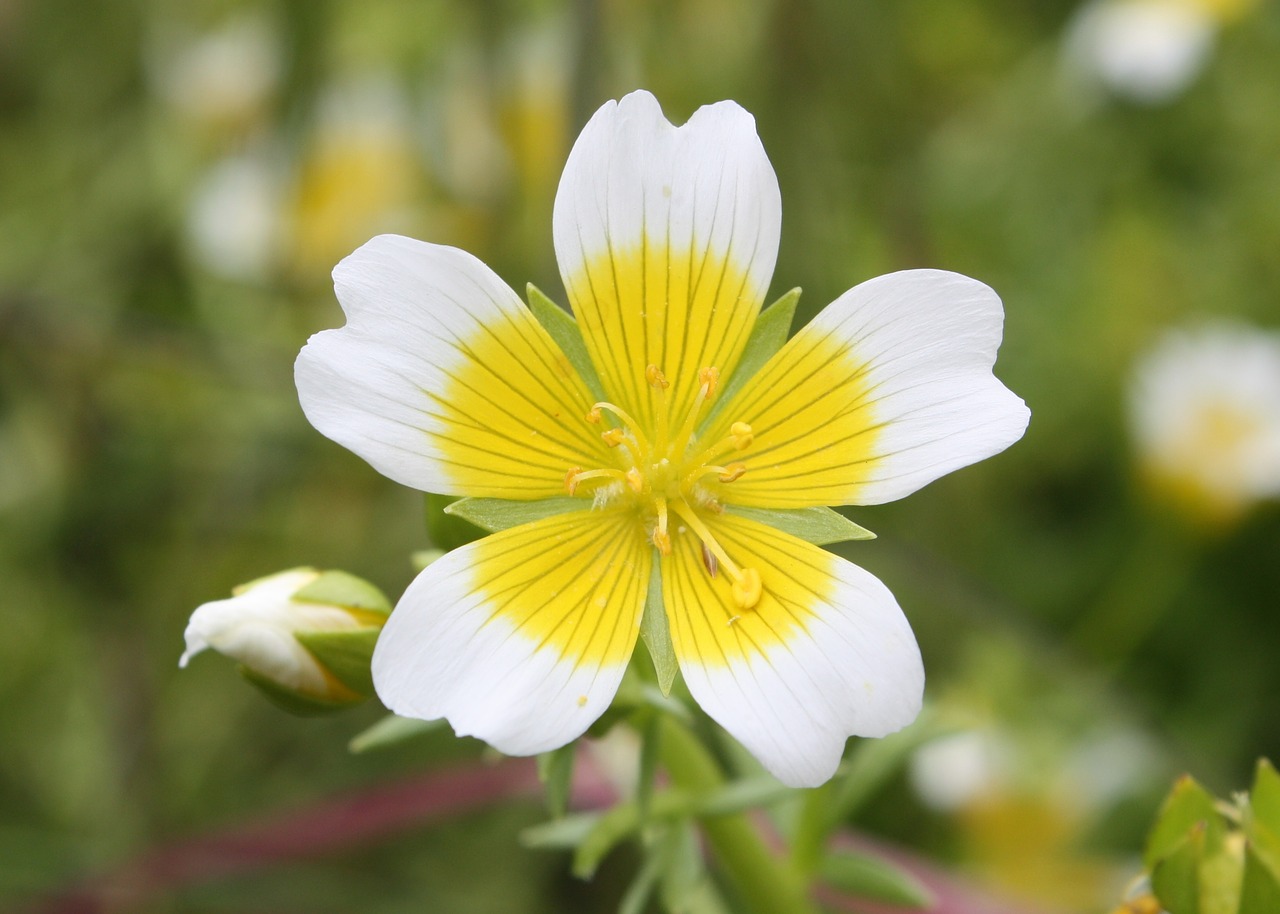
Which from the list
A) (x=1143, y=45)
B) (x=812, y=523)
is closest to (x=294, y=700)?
(x=812, y=523)

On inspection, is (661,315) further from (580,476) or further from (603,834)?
(603,834)

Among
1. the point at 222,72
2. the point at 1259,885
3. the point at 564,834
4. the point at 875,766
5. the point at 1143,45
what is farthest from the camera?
the point at 222,72

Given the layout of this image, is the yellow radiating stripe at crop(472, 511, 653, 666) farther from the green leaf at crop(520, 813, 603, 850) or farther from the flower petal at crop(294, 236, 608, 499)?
the green leaf at crop(520, 813, 603, 850)

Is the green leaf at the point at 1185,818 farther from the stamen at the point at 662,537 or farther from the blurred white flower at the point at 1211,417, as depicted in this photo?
the blurred white flower at the point at 1211,417

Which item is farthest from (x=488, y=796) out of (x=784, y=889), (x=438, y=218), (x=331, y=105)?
(x=331, y=105)

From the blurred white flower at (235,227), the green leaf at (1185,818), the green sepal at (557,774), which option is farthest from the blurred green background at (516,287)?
the green leaf at (1185,818)

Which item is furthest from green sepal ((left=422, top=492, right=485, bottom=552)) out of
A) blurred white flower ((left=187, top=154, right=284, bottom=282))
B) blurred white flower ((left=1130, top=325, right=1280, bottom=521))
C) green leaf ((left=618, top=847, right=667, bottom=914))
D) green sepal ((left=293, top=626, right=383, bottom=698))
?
blurred white flower ((left=187, top=154, right=284, bottom=282))

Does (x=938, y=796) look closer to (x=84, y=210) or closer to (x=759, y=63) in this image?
(x=759, y=63)
